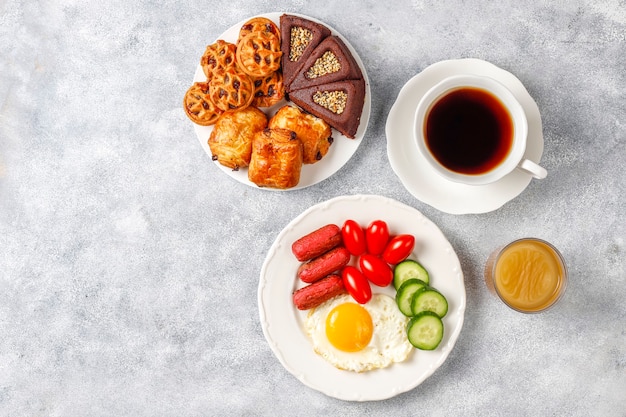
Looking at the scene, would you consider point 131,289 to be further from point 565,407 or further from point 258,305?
point 565,407

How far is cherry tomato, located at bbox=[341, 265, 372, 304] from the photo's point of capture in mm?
3449

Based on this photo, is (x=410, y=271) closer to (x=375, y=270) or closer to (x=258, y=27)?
(x=375, y=270)

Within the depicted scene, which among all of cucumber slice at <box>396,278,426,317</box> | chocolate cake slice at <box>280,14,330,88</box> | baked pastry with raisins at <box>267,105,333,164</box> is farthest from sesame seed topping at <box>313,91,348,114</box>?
cucumber slice at <box>396,278,426,317</box>

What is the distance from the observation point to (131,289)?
3.83 metres

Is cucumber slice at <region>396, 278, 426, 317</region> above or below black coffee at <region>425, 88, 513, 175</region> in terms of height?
below

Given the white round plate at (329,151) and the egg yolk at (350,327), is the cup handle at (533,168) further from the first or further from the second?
the egg yolk at (350,327)

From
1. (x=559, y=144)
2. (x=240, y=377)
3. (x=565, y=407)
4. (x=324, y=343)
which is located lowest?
(x=565, y=407)

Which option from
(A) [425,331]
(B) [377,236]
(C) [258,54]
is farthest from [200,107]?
(A) [425,331]

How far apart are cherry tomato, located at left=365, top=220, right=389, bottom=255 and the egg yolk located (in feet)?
1.18

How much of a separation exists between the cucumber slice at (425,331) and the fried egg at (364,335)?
4.9 inches

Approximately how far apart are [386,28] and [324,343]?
77.4 inches

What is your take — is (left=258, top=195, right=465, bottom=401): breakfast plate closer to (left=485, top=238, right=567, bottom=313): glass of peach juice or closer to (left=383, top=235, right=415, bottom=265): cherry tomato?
(left=383, top=235, right=415, bottom=265): cherry tomato

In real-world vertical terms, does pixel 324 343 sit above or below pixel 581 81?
below

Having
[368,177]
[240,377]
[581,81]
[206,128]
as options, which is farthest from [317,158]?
[581,81]
